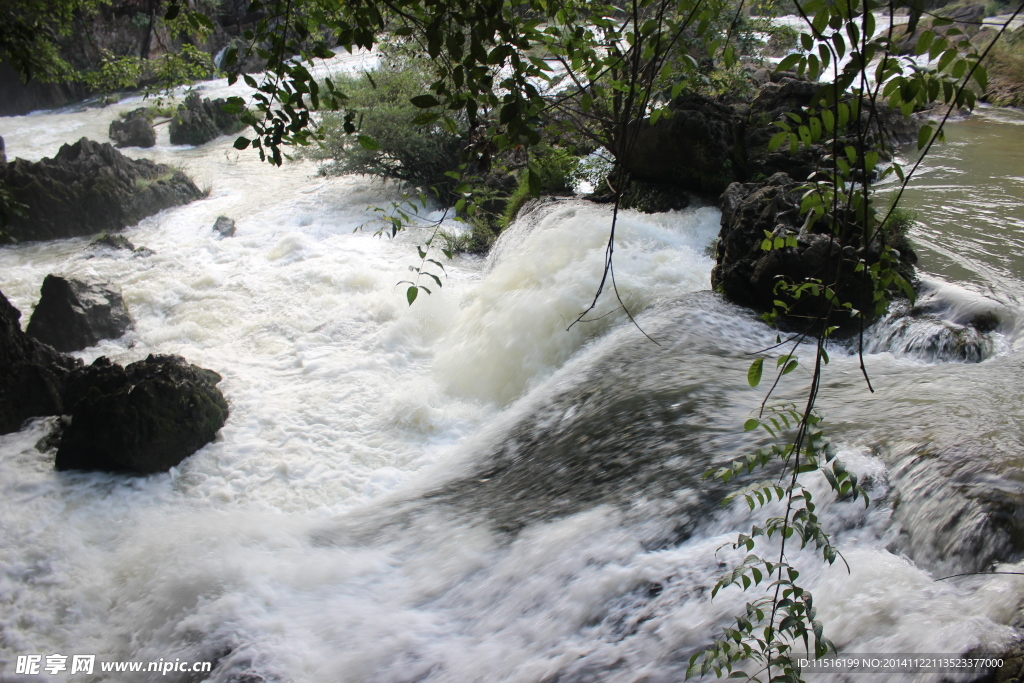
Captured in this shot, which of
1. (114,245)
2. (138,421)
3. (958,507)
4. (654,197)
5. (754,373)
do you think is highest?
(754,373)

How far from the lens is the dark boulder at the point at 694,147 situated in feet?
23.4

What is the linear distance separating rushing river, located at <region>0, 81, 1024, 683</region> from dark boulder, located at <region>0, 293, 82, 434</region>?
0.51ft

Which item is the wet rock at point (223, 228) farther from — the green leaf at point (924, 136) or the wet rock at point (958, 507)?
the green leaf at point (924, 136)

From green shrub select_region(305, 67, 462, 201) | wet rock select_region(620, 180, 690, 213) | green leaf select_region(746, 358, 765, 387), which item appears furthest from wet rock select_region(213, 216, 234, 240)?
green leaf select_region(746, 358, 765, 387)

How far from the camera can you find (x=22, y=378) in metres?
5.16

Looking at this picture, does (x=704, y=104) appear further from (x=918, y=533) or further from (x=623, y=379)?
(x=918, y=533)

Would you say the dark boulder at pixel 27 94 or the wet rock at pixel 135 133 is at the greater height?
the dark boulder at pixel 27 94

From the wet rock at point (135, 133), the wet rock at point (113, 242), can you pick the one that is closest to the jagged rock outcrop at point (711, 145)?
the wet rock at point (113, 242)

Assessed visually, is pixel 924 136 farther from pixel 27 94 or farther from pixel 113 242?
pixel 27 94

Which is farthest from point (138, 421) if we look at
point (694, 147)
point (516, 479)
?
point (694, 147)

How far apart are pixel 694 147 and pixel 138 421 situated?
6.15 metres

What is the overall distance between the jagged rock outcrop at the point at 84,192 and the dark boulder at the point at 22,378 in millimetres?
4942

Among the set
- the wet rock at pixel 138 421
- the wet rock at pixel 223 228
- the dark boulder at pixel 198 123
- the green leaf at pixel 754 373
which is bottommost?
the wet rock at pixel 138 421

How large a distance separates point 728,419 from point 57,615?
3760mm
